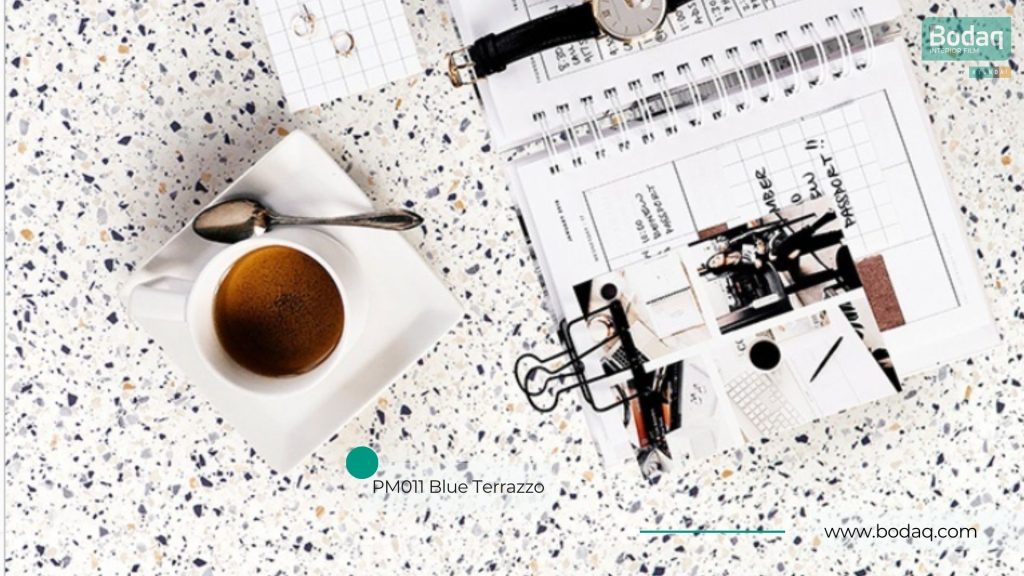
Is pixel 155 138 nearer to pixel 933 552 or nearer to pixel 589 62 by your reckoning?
pixel 589 62

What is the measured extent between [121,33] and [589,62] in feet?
1.38

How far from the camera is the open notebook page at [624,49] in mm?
725

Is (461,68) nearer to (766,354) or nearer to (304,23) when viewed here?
(304,23)

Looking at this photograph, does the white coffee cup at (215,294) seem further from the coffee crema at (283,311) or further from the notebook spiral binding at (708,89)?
the notebook spiral binding at (708,89)

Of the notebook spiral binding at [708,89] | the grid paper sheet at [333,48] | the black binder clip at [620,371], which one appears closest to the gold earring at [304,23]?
the grid paper sheet at [333,48]

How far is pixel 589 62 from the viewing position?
731mm

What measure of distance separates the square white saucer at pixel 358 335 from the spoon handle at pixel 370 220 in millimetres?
28

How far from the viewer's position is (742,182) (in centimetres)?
74

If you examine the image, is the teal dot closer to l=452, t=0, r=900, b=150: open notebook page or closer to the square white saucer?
the square white saucer

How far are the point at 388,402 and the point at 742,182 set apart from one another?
1.24ft

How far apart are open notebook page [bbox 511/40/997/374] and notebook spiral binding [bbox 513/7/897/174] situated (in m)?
0.01

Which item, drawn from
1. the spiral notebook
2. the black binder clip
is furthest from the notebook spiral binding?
the black binder clip

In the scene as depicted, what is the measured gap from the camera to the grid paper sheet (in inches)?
29.2

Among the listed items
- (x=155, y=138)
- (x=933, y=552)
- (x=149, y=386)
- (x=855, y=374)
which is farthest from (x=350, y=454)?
(x=933, y=552)
